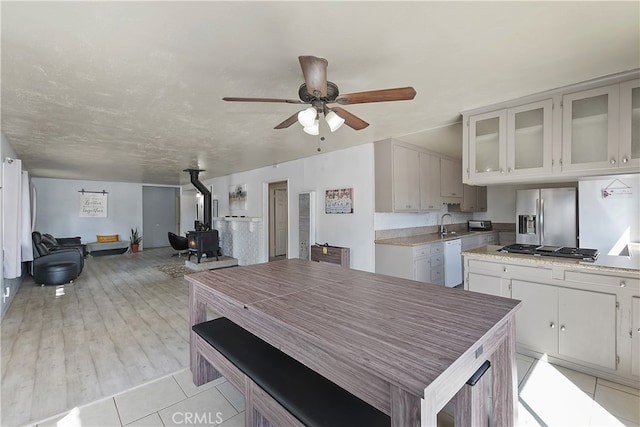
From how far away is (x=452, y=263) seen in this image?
14.4 feet

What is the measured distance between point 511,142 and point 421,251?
1771 mm

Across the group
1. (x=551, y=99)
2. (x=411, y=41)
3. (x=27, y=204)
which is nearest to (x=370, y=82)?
(x=411, y=41)

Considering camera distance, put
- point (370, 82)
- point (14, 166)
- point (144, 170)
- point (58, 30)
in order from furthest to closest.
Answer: point (144, 170), point (14, 166), point (370, 82), point (58, 30)

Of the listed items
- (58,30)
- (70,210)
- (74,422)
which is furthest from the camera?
(70,210)

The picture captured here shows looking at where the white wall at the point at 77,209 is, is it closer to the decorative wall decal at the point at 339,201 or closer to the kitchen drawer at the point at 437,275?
the decorative wall decal at the point at 339,201

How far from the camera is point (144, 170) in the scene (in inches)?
250

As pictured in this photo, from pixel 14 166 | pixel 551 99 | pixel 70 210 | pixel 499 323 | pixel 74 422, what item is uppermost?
pixel 551 99

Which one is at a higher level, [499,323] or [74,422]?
[499,323]

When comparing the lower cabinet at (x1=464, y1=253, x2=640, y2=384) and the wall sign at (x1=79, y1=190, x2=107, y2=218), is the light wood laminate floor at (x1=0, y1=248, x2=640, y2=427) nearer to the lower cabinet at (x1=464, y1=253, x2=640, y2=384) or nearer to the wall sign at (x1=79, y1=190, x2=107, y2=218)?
the lower cabinet at (x1=464, y1=253, x2=640, y2=384)

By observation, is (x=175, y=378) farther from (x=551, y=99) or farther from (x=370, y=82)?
(x=551, y=99)

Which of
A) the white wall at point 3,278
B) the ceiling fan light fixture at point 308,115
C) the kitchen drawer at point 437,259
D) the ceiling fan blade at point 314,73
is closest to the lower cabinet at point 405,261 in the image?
the kitchen drawer at point 437,259

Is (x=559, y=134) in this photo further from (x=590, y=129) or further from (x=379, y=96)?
(x=379, y=96)

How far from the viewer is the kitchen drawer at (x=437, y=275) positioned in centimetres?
407

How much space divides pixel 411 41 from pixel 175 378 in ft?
9.58
